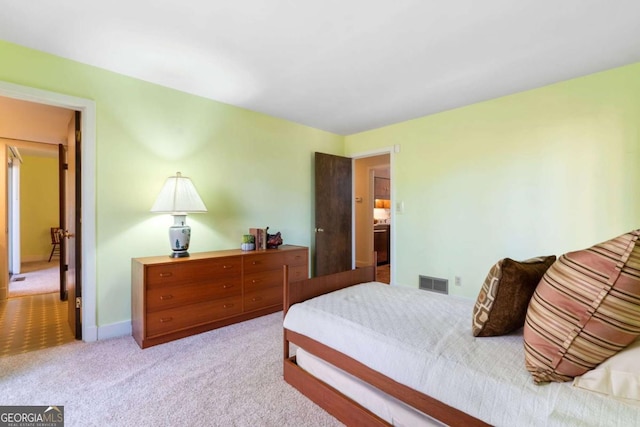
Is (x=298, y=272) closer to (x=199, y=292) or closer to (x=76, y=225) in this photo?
(x=199, y=292)

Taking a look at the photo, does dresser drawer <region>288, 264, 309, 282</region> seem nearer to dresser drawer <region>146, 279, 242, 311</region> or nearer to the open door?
dresser drawer <region>146, 279, 242, 311</region>

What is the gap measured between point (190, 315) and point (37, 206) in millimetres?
6853

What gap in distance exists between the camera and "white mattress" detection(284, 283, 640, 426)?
880 mm

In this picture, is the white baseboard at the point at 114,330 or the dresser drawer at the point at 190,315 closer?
the dresser drawer at the point at 190,315

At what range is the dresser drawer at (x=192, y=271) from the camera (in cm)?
239

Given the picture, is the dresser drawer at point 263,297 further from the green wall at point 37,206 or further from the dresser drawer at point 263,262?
the green wall at point 37,206

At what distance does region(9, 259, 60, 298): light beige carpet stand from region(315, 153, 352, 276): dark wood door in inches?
152

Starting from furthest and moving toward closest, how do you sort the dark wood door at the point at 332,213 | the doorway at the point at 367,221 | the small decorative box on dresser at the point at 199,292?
the doorway at the point at 367,221 < the dark wood door at the point at 332,213 < the small decorative box on dresser at the point at 199,292

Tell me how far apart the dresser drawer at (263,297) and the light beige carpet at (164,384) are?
0.48 m

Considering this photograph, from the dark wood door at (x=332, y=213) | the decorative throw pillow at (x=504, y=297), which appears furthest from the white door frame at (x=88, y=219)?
the decorative throw pillow at (x=504, y=297)

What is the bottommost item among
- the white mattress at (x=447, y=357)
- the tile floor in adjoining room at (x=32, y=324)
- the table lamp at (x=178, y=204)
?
the tile floor in adjoining room at (x=32, y=324)

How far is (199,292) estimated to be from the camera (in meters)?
2.63

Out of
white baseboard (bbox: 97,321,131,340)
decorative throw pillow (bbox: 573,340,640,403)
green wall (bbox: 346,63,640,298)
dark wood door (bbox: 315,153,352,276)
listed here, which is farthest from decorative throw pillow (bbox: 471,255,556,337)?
dark wood door (bbox: 315,153,352,276)

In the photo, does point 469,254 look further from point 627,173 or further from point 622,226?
point 627,173
